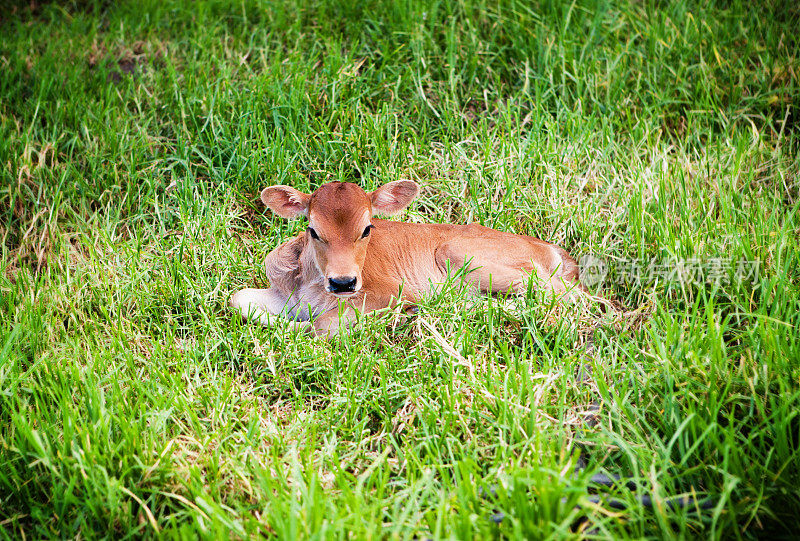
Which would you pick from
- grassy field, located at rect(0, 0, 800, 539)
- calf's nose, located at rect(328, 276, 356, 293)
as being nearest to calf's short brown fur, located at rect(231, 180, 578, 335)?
calf's nose, located at rect(328, 276, 356, 293)

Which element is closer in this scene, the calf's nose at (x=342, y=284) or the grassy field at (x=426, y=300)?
the grassy field at (x=426, y=300)

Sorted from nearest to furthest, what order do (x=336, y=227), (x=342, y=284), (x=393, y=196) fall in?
1. (x=342, y=284)
2. (x=336, y=227)
3. (x=393, y=196)

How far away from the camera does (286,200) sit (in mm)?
4469

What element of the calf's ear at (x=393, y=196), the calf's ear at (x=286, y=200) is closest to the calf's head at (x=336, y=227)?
the calf's ear at (x=286, y=200)

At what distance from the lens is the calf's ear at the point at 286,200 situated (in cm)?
442

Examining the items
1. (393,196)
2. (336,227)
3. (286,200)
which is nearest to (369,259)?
(393,196)

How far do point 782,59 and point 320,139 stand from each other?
166 inches

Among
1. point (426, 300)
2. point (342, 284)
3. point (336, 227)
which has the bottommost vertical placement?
point (426, 300)

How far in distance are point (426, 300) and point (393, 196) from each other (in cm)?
76

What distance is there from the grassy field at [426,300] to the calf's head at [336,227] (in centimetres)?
40

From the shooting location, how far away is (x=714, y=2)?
666cm

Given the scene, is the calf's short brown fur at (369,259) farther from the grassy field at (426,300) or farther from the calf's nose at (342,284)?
the grassy field at (426,300)

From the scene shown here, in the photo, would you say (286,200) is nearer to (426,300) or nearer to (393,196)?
(393,196)

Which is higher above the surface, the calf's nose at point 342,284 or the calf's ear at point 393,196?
the calf's ear at point 393,196
